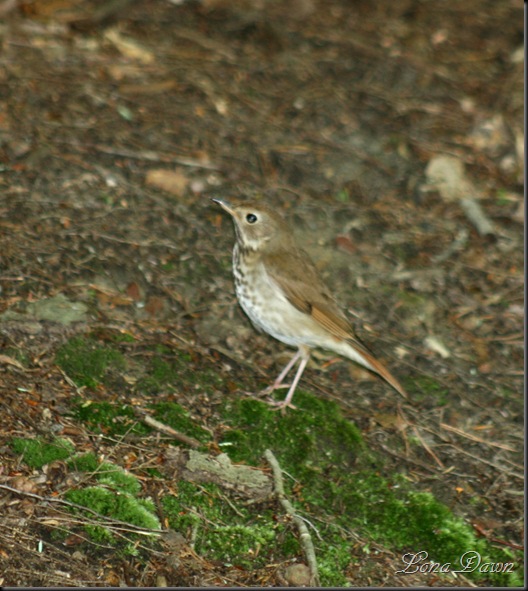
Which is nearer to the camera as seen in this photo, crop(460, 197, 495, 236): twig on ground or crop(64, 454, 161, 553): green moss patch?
crop(64, 454, 161, 553): green moss patch

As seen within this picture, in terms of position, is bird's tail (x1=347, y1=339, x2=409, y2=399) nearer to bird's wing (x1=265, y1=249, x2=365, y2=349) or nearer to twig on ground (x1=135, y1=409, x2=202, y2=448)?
bird's wing (x1=265, y1=249, x2=365, y2=349)

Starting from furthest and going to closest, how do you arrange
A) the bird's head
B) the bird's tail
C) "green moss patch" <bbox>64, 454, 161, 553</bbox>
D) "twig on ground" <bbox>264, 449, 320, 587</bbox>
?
1. the bird's head
2. the bird's tail
3. "twig on ground" <bbox>264, 449, 320, 587</bbox>
4. "green moss patch" <bbox>64, 454, 161, 553</bbox>

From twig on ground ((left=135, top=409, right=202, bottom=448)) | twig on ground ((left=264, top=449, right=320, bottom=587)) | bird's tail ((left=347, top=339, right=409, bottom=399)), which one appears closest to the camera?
twig on ground ((left=264, top=449, right=320, bottom=587))

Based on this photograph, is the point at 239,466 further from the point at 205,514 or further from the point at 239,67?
the point at 239,67

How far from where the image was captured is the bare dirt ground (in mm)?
4520

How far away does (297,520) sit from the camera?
158 inches

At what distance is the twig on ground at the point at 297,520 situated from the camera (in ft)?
12.5

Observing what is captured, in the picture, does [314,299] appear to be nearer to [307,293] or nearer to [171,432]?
[307,293]

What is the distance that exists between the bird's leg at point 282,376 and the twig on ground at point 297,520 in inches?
22.9

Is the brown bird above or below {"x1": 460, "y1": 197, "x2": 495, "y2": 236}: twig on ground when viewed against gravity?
above

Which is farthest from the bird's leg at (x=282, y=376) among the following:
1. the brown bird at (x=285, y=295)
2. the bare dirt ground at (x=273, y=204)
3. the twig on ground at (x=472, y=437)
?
the twig on ground at (x=472, y=437)

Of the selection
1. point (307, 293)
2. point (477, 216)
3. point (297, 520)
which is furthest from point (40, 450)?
point (477, 216)

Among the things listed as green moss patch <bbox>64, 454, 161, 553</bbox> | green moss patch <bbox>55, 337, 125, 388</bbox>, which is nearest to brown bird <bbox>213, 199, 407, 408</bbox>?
green moss patch <bbox>55, 337, 125, 388</bbox>

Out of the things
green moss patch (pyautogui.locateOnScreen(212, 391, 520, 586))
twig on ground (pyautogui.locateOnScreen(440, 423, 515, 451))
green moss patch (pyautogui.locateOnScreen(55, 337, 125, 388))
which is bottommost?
twig on ground (pyautogui.locateOnScreen(440, 423, 515, 451))
